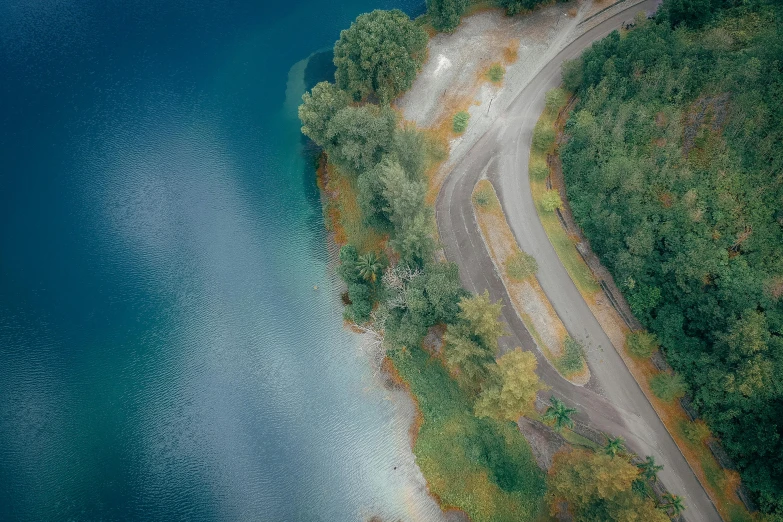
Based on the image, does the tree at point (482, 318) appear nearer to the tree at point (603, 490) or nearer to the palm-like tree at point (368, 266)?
the palm-like tree at point (368, 266)

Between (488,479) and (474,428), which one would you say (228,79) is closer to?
(474,428)

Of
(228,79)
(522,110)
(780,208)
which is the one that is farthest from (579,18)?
(228,79)

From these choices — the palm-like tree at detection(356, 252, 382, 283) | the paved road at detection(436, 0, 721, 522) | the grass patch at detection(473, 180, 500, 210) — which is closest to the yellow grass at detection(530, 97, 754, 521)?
the paved road at detection(436, 0, 721, 522)

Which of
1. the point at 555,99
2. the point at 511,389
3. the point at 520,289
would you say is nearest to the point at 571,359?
the point at 520,289

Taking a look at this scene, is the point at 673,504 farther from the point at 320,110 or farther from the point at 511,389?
the point at 320,110

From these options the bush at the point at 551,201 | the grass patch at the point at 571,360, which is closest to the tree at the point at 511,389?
the grass patch at the point at 571,360
